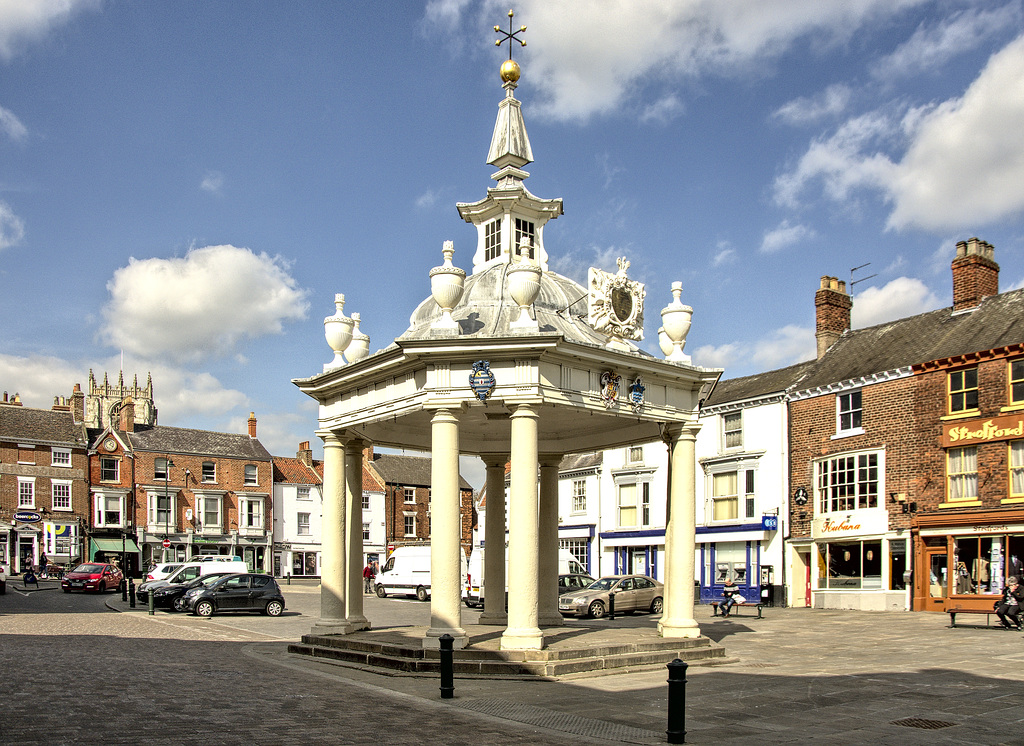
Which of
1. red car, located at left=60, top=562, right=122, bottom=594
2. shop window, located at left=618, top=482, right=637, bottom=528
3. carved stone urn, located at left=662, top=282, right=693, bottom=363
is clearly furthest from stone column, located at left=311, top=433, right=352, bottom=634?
red car, located at left=60, top=562, right=122, bottom=594

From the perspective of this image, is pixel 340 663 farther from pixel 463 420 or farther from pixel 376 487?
pixel 376 487

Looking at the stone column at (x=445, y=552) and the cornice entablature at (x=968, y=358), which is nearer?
the stone column at (x=445, y=552)

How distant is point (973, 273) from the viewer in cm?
3447

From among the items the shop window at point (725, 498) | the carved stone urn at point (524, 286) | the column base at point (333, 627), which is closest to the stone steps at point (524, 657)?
the column base at point (333, 627)

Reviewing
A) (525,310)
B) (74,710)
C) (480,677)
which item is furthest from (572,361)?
(74,710)

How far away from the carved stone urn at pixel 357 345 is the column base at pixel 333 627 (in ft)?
18.2

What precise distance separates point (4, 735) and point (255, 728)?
8.58ft

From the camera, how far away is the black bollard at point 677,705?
1001 centimetres

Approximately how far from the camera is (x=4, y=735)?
9.59m

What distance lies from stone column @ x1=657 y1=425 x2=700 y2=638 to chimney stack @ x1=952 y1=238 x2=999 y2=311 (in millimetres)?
22321

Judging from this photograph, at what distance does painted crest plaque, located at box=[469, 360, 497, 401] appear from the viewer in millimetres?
15492

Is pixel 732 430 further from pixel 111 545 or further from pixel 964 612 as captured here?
pixel 111 545

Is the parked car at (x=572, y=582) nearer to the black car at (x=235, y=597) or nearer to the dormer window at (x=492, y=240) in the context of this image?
the black car at (x=235, y=597)

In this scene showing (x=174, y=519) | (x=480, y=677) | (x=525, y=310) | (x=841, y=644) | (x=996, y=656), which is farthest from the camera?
(x=174, y=519)
